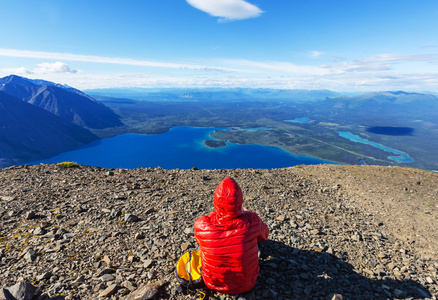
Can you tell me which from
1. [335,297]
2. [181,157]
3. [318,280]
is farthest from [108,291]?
[181,157]

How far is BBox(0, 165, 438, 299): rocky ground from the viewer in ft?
19.0

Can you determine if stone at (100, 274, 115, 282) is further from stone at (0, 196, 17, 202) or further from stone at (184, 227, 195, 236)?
stone at (0, 196, 17, 202)

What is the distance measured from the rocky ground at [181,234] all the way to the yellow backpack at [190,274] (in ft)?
1.13

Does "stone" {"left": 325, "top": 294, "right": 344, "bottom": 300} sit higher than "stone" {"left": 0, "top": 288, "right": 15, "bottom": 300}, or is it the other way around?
"stone" {"left": 0, "top": 288, "right": 15, "bottom": 300}

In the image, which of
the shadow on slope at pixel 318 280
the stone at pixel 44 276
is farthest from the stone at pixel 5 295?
the shadow on slope at pixel 318 280

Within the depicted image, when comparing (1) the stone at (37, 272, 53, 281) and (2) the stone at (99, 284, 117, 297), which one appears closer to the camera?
(2) the stone at (99, 284, 117, 297)

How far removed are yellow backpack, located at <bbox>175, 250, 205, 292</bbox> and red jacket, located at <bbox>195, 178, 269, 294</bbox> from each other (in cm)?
57

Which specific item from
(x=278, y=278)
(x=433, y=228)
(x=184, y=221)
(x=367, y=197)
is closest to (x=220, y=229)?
(x=278, y=278)

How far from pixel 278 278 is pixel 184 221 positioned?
166 inches

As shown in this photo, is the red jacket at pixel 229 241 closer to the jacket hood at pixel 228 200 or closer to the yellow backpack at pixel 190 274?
the jacket hood at pixel 228 200

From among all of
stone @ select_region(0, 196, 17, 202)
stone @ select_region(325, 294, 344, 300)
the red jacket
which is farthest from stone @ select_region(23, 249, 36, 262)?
stone @ select_region(325, 294, 344, 300)

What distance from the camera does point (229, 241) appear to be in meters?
4.38

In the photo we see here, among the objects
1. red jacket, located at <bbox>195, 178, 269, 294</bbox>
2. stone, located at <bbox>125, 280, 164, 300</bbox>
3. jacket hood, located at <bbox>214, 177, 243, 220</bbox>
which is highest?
jacket hood, located at <bbox>214, 177, 243, 220</bbox>

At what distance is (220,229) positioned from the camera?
445cm
